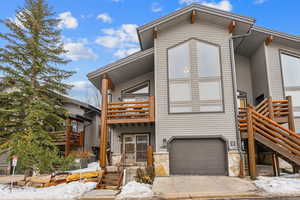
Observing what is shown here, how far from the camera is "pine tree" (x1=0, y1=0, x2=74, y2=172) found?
9.66m

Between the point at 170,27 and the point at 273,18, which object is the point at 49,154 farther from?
the point at 273,18

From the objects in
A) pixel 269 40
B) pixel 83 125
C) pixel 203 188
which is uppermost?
pixel 269 40

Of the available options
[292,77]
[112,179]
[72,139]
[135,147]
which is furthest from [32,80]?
[292,77]

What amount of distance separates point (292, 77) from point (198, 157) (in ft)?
23.4

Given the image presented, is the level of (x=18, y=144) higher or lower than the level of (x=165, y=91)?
lower

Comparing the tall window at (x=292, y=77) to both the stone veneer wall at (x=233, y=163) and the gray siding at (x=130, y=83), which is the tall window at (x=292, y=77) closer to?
the stone veneer wall at (x=233, y=163)

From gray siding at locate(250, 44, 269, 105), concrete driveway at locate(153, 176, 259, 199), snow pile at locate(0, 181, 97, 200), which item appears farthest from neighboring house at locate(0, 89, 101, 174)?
gray siding at locate(250, 44, 269, 105)

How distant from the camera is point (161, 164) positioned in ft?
32.3

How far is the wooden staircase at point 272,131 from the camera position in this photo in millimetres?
8328

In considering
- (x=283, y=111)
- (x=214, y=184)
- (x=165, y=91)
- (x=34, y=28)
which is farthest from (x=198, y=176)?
(x=34, y=28)

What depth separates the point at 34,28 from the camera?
35.0ft

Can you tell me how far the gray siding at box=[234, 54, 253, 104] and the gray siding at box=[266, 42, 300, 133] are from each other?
1.80 metres

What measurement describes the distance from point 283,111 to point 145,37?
8.54 meters

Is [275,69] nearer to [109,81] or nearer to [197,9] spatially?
[197,9]
